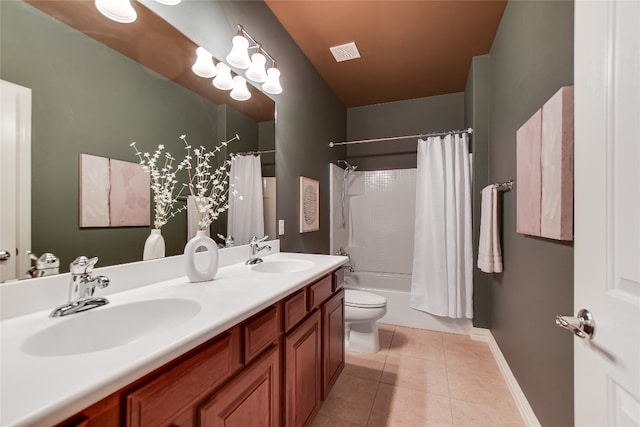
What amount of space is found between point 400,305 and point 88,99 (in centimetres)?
286

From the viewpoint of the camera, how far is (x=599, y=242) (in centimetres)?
59

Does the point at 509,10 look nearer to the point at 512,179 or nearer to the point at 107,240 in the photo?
the point at 512,179

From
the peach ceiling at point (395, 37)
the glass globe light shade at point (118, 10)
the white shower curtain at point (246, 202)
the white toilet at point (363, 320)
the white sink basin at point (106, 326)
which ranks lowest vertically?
the white toilet at point (363, 320)

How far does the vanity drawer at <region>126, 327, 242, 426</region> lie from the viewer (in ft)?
1.77

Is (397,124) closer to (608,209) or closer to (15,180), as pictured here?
(608,209)

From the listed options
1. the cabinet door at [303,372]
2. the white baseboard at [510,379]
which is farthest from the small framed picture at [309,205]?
the white baseboard at [510,379]

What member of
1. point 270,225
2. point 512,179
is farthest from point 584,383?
point 270,225

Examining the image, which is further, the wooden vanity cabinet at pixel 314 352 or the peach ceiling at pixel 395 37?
the peach ceiling at pixel 395 37

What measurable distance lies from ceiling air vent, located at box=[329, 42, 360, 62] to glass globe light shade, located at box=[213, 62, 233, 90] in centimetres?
120

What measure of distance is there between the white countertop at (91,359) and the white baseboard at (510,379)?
1590mm

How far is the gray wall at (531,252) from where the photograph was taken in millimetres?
1107

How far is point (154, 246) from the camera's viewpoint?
3.68 feet

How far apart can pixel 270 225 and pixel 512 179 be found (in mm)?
1670

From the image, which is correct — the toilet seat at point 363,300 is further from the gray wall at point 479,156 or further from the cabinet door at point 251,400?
the cabinet door at point 251,400
